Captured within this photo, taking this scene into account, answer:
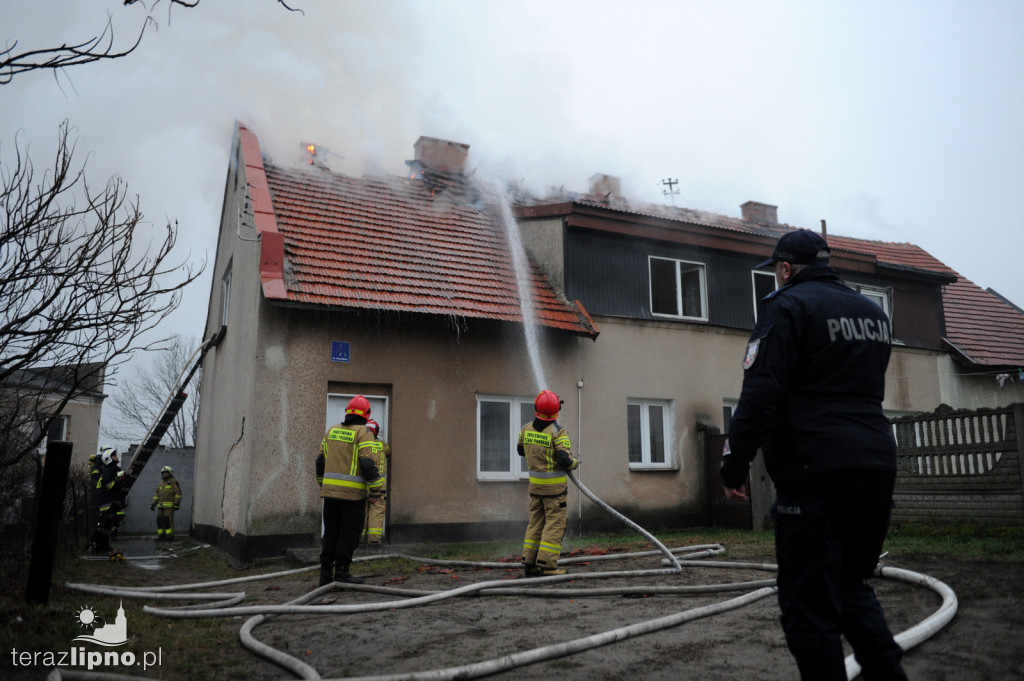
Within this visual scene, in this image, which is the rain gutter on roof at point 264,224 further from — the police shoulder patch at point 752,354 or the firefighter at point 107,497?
the police shoulder patch at point 752,354

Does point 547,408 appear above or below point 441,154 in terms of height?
below

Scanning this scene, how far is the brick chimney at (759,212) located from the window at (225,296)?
1268 centimetres

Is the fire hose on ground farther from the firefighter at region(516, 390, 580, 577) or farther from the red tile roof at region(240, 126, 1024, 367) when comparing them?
the red tile roof at region(240, 126, 1024, 367)

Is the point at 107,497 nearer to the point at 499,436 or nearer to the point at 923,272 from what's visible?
the point at 499,436

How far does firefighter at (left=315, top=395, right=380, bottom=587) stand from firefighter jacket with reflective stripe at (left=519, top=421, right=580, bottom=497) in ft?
5.14

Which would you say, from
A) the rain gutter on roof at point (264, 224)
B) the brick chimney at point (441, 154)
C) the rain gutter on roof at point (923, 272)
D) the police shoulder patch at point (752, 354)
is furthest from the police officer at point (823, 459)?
A: the rain gutter on roof at point (923, 272)

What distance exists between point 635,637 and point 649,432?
29.5 ft

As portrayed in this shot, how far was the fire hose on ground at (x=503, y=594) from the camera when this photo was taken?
12.5 feet

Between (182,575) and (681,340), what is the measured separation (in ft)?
28.7

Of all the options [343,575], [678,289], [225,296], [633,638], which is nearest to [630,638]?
[633,638]

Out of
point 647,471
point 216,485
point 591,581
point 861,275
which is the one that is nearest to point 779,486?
point 591,581

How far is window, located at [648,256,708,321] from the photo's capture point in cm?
1395

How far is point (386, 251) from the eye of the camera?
12117 millimetres

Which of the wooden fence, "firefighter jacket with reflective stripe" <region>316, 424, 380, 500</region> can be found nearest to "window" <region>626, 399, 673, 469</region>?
the wooden fence
